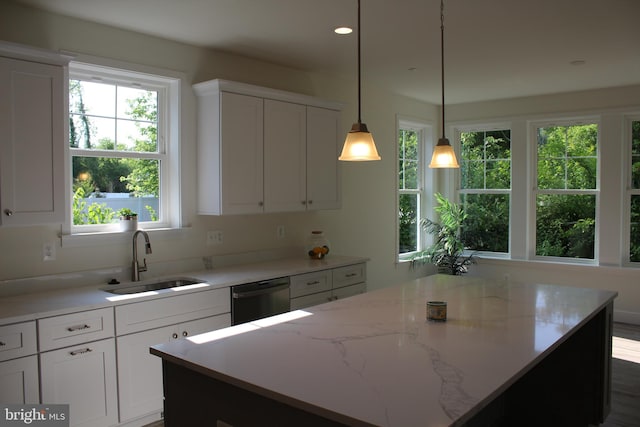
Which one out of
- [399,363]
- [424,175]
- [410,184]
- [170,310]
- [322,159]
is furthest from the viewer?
[424,175]

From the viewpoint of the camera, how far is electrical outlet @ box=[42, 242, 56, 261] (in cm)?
316

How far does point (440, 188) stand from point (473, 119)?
0.97m

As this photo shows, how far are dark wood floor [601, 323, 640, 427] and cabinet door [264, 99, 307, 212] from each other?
2665 millimetres

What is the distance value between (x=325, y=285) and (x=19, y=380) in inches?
87.9

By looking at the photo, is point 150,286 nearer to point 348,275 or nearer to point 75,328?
point 75,328

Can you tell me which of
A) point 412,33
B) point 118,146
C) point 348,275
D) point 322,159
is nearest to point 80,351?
point 118,146

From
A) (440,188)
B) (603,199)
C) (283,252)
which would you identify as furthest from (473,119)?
(283,252)

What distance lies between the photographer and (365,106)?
5504 mm

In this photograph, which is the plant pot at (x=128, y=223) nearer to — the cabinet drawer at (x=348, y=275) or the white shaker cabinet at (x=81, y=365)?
the white shaker cabinet at (x=81, y=365)

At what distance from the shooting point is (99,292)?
10.2 ft

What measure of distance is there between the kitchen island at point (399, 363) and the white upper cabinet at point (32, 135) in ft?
4.58

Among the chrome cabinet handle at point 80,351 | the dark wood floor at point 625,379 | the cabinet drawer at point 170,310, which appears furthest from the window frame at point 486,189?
the chrome cabinet handle at point 80,351

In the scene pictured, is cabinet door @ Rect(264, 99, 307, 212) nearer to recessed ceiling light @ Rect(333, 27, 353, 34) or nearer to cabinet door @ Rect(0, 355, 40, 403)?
recessed ceiling light @ Rect(333, 27, 353, 34)

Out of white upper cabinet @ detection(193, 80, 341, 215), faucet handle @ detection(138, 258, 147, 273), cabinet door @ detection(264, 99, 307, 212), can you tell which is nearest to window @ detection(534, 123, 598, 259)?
white upper cabinet @ detection(193, 80, 341, 215)
